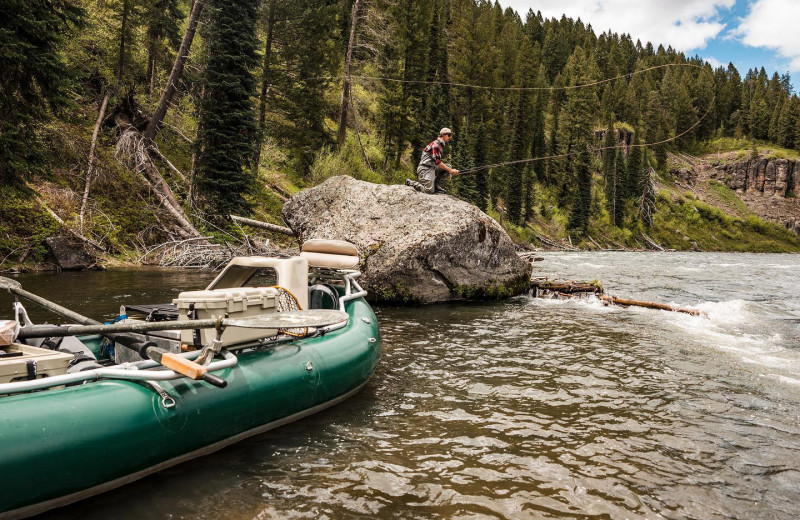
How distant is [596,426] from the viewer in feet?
16.3

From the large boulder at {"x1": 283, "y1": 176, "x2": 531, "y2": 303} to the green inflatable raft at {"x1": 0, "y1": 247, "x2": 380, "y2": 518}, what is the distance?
20.4ft

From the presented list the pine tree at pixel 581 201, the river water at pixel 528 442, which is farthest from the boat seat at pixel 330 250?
the pine tree at pixel 581 201

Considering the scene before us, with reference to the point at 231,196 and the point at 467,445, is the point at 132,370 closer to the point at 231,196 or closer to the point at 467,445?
the point at 467,445

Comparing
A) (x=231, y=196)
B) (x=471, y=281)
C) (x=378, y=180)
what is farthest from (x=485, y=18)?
(x=471, y=281)

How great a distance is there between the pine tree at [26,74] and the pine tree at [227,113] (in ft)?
22.9

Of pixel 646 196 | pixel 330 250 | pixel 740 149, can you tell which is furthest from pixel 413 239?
pixel 740 149

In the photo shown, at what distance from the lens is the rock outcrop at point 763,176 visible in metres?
98.1

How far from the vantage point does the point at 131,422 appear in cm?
341

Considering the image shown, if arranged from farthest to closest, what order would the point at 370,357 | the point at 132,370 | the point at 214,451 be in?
1. the point at 370,357
2. the point at 214,451
3. the point at 132,370

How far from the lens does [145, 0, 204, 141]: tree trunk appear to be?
1873 centimetres

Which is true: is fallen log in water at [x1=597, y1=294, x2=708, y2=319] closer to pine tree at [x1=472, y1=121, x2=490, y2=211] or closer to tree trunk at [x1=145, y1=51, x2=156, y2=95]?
tree trunk at [x1=145, y1=51, x2=156, y2=95]

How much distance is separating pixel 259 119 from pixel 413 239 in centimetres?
1762

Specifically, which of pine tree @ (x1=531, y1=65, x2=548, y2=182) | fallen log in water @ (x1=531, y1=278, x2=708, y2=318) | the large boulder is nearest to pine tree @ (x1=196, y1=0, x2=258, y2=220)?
the large boulder

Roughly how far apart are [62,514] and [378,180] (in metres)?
24.3
